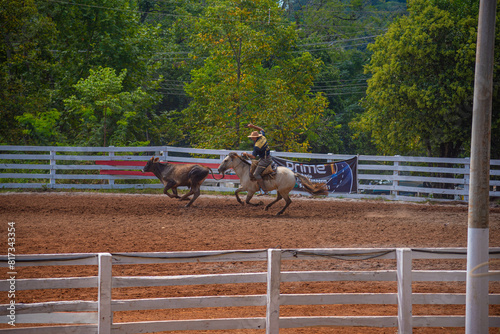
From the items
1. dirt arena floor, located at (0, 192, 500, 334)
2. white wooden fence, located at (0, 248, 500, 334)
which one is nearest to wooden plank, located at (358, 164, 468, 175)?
dirt arena floor, located at (0, 192, 500, 334)

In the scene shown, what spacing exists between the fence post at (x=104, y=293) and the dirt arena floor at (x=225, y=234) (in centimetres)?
155

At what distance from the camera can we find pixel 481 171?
5176 millimetres

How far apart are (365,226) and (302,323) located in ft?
26.5

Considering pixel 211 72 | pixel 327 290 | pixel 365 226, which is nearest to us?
pixel 327 290

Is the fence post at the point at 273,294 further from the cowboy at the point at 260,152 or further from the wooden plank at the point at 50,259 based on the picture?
the cowboy at the point at 260,152

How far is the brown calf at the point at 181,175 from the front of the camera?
1659 centimetres

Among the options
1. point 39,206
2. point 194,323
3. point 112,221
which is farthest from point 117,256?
point 39,206

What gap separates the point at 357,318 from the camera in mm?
5852

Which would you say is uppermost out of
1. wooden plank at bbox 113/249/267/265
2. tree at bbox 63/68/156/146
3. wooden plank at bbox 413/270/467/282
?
tree at bbox 63/68/156/146

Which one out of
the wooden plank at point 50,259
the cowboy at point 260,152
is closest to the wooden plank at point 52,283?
the wooden plank at point 50,259

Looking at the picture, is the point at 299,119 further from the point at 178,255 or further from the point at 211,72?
the point at 178,255

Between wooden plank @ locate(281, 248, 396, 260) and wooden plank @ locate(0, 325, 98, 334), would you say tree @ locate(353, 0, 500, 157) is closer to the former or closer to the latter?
wooden plank @ locate(281, 248, 396, 260)

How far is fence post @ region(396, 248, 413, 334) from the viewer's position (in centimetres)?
571

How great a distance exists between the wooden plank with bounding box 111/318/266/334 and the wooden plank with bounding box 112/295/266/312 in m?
0.16
